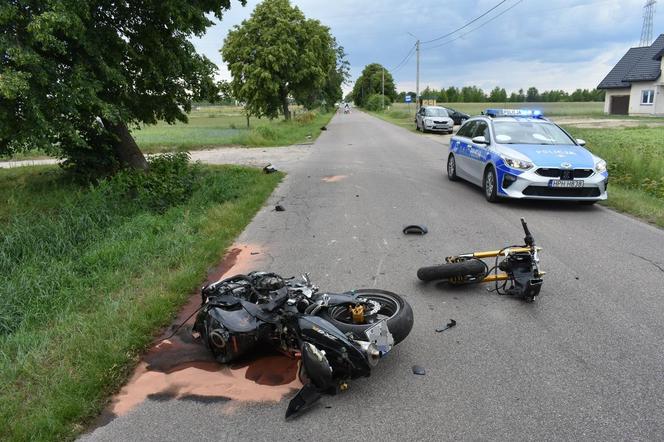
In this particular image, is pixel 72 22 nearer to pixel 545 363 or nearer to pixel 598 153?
pixel 545 363

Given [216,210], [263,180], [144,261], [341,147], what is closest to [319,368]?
[144,261]

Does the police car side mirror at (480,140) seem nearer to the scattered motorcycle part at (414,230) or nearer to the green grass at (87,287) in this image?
the scattered motorcycle part at (414,230)

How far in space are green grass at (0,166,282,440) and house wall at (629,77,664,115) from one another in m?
48.0

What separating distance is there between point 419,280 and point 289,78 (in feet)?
118

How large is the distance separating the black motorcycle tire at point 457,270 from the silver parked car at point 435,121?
2677 cm

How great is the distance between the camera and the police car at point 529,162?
869 centimetres

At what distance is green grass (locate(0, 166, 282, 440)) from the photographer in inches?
135

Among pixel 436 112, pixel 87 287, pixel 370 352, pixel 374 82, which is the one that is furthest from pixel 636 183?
pixel 374 82

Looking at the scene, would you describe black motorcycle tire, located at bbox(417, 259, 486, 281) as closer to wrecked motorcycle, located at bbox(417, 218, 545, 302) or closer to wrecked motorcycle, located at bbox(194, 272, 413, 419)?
wrecked motorcycle, located at bbox(417, 218, 545, 302)

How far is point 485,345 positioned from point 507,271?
124cm

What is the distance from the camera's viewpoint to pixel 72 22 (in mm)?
7500

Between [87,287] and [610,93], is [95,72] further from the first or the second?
[610,93]

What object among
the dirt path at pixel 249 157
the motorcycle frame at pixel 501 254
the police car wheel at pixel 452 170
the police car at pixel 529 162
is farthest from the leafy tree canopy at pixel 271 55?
the motorcycle frame at pixel 501 254

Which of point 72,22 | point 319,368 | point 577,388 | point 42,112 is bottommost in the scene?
point 577,388
